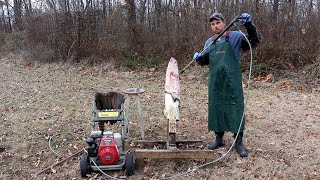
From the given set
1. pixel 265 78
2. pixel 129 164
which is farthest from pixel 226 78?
pixel 265 78

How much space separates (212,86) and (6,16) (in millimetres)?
21152

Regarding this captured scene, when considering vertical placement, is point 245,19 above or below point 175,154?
above

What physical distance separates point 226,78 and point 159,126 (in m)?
2.13

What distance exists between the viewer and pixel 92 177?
14.2 ft

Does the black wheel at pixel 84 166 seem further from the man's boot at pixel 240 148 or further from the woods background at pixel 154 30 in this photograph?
the woods background at pixel 154 30

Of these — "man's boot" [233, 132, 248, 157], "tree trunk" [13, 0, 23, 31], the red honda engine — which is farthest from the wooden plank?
"tree trunk" [13, 0, 23, 31]

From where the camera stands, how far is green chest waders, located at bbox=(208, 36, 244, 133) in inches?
184

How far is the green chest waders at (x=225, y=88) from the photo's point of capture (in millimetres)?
4672

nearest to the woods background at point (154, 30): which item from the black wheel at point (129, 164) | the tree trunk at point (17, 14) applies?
the tree trunk at point (17, 14)

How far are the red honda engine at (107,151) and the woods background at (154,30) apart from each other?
7.65 meters

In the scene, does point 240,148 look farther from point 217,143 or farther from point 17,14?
point 17,14

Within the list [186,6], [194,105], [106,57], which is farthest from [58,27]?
[194,105]

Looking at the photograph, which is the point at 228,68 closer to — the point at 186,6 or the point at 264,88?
the point at 264,88

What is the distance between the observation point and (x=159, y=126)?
646 centimetres
